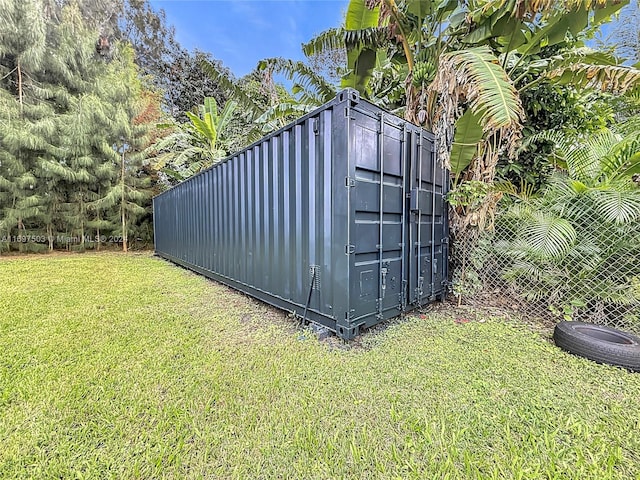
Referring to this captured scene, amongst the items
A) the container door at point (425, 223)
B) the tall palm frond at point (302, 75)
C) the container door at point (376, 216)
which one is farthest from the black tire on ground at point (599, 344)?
the tall palm frond at point (302, 75)

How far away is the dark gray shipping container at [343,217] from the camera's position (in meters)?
2.40

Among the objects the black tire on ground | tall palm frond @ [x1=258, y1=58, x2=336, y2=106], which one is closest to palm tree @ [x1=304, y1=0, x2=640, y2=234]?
tall palm frond @ [x1=258, y1=58, x2=336, y2=106]

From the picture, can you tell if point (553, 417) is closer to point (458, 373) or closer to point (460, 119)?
point (458, 373)

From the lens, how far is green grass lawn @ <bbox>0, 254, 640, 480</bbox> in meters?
1.27

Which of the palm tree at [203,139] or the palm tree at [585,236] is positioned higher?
the palm tree at [203,139]

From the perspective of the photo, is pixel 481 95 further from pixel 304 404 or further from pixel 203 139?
pixel 203 139

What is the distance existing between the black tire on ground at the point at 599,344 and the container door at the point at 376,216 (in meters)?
1.39

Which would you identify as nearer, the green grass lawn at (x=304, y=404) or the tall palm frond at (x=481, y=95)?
the green grass lawn at (x=304, y=404)

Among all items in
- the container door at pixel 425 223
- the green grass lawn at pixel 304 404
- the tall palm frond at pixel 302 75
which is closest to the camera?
the green grass lawn at pixel 304 404

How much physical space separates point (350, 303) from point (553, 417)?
4.71ft

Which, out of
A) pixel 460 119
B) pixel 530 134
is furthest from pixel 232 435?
pixel 530 134

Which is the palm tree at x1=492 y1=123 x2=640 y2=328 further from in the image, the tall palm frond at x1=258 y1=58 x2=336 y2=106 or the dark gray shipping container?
the tall palm frond at x1=258 y1=58 x2=336 y2=106

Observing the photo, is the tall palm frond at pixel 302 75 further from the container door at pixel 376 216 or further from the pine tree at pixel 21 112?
the pine tree at pixel 21 112

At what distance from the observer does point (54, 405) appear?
64.9 inches
